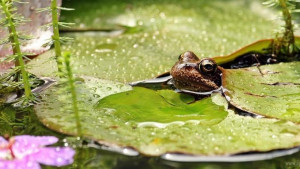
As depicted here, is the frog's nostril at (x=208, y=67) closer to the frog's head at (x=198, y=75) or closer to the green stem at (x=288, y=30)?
the frog's head at (x=198, y=75)

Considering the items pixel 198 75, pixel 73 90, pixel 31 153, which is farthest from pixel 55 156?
pixel 198 75

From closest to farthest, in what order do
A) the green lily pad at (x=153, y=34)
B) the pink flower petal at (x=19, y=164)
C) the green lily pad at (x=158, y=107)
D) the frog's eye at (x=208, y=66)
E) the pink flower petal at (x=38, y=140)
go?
the pink flower petal at (x=19, y=164), the pink flower petal at (x=38, y=140), the green lily pad at (x=158, y=107), the frog's eye at (x=208, y=66), the green lily pad at (x=153, y=34)

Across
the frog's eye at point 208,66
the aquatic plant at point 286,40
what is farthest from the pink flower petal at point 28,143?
the aquatic plant at point 286,40

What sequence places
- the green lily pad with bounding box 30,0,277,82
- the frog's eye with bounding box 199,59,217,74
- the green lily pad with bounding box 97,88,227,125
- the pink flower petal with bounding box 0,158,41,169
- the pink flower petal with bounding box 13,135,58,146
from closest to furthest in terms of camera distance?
the pink flower petal with bounding box 0,158,41,169, the pink flower petal with bounding box 13,135,58,146, the green lily pad with bounding box 97,88,227,125, the frog's eye with bounding box 199,59,217,74, the green lily pad with bounding box 30,0,277,82

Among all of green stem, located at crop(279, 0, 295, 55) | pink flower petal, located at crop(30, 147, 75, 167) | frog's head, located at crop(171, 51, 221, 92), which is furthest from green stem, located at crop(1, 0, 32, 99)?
green stem, located at crop(279, 0, 295, 55)

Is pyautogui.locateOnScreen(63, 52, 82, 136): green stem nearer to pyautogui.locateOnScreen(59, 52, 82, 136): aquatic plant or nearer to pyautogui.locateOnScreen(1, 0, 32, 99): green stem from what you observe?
pyautogui.locateOnScreen(59, 52, 82, 136): aquatic plant

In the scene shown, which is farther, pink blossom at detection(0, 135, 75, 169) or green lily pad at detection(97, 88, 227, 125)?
green lily pad at detection(97, 88, 227, 125)
